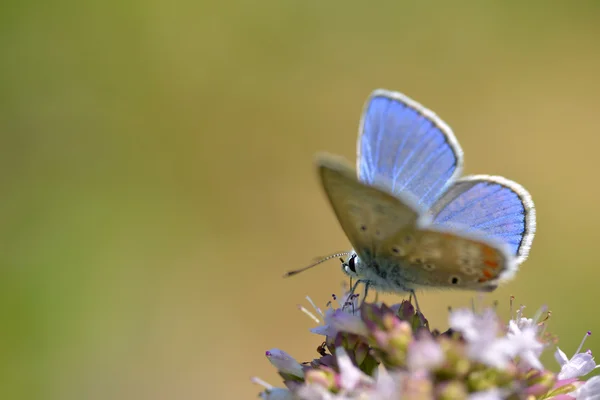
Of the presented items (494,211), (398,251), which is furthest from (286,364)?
(494,211)

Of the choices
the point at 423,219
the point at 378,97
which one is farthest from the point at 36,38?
the point at 423,219

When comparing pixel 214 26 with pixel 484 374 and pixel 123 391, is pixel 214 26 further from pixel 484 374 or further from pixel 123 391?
pixel 484 374

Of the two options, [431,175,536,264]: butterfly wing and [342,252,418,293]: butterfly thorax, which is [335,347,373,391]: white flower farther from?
[431,175,536,264]: butterfly wing

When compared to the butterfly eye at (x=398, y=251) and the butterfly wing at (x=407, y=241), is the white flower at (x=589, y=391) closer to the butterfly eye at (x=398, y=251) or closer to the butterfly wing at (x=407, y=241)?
the butterfly wing at (x=407, y=241)

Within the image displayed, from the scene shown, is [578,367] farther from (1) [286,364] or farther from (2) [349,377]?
(1) [286,364]

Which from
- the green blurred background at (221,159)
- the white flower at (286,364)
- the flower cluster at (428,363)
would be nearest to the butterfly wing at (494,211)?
the flower cluster at (428,363)

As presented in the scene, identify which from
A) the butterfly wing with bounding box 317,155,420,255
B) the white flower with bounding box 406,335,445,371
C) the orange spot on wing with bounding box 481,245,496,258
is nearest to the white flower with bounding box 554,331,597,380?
the orange spot on wing with bounding box 481,245,496,258

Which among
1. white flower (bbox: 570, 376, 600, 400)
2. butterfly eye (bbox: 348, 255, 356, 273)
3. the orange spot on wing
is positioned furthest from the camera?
butterfly eye (bbox: 348, 255, 356, 273)
